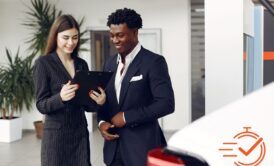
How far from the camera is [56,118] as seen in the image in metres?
2.22

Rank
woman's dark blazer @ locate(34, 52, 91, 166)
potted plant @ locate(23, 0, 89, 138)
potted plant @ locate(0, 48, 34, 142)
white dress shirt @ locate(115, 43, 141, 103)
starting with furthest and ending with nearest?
potted plant @ locate(23, 0, 89, 138)
potted plant @ locate(0, 48, 34, 142)
woman's dark blazer @ locate(34, 52, 91, 166)
white dress shirt @ locate(115, 43, 141, 103)

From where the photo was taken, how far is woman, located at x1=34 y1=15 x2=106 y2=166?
220 cm

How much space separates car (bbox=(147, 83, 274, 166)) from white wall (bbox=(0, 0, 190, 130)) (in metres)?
6.54

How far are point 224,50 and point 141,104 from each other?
109 cm

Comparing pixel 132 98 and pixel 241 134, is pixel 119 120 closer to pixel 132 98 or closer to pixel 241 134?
pixel 132 98

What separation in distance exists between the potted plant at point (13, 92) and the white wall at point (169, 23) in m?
0.85

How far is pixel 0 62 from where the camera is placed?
26.6ft

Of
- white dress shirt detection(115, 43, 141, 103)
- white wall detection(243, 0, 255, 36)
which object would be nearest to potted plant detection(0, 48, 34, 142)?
white wall detection(243, 0, 255, 36)

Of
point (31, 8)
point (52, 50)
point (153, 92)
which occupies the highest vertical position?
point (31, 8)

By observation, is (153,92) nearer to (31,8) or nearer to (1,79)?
(1,79)

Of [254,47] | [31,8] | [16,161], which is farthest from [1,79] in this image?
[254,47]

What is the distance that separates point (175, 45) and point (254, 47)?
365cm

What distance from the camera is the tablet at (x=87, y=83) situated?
80.9 inches

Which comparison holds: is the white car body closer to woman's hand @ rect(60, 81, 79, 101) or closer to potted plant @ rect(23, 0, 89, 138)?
woman's hand @ rect(60, 81, 79, 101)
